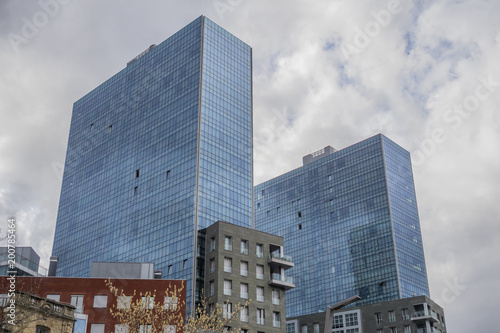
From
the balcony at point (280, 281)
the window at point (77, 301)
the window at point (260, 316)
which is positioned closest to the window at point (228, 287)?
the window at point (260, 316)

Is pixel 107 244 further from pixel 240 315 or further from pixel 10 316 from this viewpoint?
pixel 10 316

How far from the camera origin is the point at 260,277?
104 m

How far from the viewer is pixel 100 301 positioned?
233 feet

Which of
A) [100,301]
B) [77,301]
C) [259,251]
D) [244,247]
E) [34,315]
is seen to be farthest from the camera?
[259,251]

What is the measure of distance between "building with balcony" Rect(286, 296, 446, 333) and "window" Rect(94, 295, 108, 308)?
88333mm

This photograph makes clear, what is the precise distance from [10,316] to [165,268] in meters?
102

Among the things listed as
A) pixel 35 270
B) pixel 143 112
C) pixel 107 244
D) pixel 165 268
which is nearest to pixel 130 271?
pixel 35 270

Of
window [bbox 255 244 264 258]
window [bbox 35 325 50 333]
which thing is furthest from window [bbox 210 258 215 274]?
window [bbox 35 325 50 333]

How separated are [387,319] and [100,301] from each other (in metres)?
96.2

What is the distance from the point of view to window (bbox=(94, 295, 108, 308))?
70.8 meters

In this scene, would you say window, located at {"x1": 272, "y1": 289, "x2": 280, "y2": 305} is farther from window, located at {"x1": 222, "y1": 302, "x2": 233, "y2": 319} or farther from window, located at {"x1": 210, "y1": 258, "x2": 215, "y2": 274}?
window, located at {"x1": 210, "y1": 258, "x2": 215, "y2": 274}

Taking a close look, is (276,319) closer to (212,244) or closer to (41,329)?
(212,244)

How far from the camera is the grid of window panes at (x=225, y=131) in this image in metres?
142

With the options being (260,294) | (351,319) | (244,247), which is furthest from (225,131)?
(351,319)
